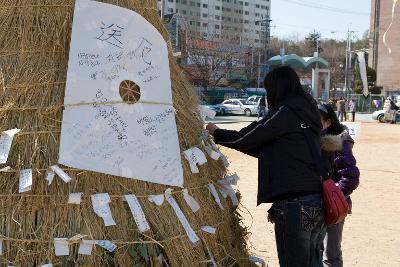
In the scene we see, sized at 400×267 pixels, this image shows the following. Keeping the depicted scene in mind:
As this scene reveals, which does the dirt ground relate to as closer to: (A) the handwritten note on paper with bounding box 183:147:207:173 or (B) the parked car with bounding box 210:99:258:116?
(A) the handwritten note on paper with bounding box 183:147:207:173

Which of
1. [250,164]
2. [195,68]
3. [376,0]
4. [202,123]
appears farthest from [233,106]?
[202,123]

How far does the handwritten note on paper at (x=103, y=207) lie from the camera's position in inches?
113

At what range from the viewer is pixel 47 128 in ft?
9.81

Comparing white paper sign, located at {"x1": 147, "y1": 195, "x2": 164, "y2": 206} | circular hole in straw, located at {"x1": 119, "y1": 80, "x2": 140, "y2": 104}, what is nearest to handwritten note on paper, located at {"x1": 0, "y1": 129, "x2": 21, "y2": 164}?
circular hole in straw, located at {"x1": 119, "y1": 80, "x2": 140, "y2": 104}

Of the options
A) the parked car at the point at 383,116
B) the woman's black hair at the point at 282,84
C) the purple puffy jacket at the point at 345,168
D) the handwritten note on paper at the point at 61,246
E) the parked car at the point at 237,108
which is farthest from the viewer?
the parked car at the point at 237,108

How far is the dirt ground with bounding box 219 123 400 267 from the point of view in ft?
19.2

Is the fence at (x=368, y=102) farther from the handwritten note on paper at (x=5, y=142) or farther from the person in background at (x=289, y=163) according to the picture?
the handwritten note on paper at (x=5, y=142)

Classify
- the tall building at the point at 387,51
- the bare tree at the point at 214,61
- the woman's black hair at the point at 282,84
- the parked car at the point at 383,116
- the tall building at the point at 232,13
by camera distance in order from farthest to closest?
the tall building at the point at 232,13, the tall building at the point at 387,51, the bare tree at the point at 214,61, the parked car at the point at 383,116, the woman's black hair at the point at 282,84

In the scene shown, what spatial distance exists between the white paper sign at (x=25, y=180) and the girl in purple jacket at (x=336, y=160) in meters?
1.90

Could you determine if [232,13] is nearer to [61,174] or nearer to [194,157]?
[194,157]

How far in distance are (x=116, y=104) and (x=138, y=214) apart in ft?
2.14

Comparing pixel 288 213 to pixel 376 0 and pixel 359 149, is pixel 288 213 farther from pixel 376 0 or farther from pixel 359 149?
pixel 376 0

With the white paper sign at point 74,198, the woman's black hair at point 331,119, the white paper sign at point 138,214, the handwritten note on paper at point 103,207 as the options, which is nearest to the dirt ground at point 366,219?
the woman's black hair at point 331,119

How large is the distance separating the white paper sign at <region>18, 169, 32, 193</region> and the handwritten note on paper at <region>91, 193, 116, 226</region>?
335mm
